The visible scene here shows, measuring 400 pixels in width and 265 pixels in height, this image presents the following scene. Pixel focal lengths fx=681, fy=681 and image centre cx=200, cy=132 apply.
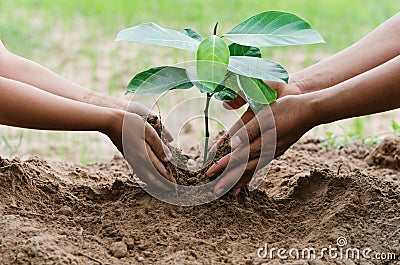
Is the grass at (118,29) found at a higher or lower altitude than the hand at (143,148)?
higher

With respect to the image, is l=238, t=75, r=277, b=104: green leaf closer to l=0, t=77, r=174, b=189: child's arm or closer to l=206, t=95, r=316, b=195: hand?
l=206, t=95, r=316, b=195: hand

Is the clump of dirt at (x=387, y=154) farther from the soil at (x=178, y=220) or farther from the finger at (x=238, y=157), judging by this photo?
the finger at (x=238, y=157)

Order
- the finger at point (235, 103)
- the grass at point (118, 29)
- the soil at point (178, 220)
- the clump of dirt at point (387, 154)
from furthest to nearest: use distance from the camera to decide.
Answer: the grass at point (118, 29) < the clump of dirt at point (387, 154) < the finger at point (235, 103) < the soil at point (178, 220)

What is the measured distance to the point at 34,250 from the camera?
1.68 meters

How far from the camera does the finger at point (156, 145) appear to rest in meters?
1.90

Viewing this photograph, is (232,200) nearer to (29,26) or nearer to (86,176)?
(86,176)

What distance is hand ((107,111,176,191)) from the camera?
189 cm

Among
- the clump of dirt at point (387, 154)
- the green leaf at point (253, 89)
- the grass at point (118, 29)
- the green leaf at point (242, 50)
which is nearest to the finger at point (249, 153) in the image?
the green leaf at point (253, 89)

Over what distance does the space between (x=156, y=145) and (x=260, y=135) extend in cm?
30

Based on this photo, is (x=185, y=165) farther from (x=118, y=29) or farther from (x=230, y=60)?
(x=118, y=29)

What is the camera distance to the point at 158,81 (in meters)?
1.88

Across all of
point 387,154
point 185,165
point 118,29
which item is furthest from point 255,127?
point 118,29

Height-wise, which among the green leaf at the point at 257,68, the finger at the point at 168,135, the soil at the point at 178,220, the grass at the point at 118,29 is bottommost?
the soil at the point at 178,220

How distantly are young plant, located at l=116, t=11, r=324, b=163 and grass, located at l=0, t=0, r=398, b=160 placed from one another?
1.44 metres
